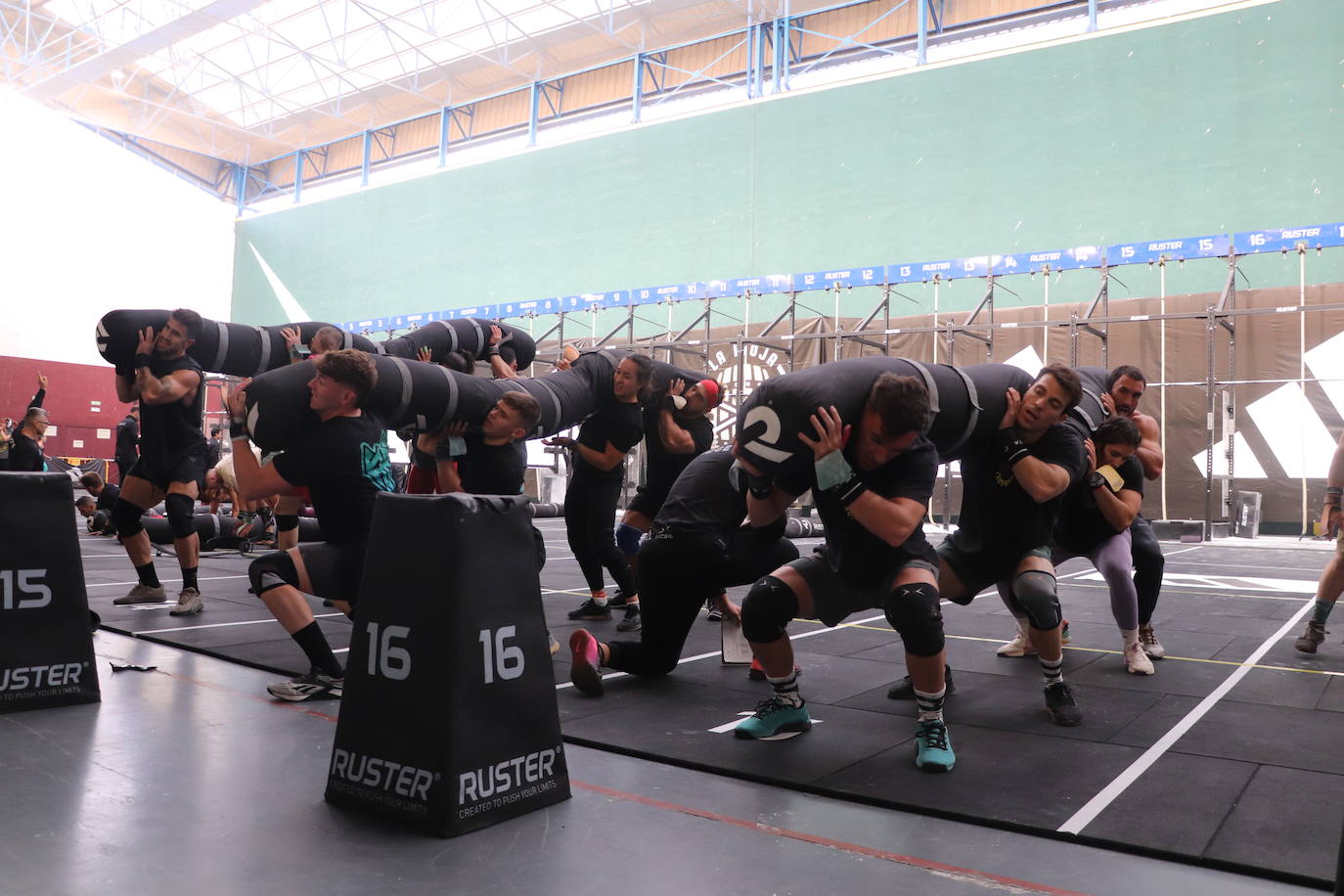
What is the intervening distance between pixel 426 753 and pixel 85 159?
24.9m

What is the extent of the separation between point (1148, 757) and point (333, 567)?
2722mm

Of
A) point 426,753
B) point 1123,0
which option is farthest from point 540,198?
point 426,753

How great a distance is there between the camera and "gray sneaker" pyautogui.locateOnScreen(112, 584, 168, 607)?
17.7ft

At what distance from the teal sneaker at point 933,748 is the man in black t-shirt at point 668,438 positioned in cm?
212

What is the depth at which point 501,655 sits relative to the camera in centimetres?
222

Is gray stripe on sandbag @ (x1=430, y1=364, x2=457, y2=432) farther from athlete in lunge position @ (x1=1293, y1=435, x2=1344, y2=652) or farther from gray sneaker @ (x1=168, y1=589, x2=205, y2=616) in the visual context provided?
athlete in lunge position @ (x1=1293, y1=435, x2=1344, y2=652)

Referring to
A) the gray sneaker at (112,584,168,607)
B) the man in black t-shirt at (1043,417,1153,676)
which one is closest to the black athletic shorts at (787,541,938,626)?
the man in black t-shirt at (1043,417,1153,676)

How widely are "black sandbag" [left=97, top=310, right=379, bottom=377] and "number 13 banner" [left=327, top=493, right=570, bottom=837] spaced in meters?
3.26

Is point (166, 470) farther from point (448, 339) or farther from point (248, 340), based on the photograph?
point (448, 339)

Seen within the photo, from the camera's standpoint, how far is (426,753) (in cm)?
215

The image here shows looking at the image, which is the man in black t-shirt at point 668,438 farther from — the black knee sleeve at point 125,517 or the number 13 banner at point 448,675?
the black knee sleeve at point 125,517

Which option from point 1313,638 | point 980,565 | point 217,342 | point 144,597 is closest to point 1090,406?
point 980,565

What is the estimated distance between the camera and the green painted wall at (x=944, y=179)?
1301 centimetres

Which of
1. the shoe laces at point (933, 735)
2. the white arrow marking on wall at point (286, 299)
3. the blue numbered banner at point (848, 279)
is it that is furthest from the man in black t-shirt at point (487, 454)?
the white arrow marking on wall at point (286, 299)
